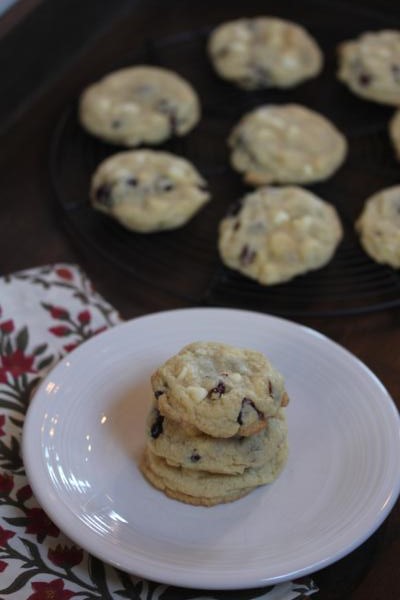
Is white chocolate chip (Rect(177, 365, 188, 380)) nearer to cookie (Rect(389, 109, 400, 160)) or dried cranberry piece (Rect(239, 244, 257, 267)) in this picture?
dried cranberry piece (Rect(239, 244, 257, 267))

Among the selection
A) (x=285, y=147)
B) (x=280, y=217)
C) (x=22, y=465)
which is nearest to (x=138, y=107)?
(x=285, y=147)

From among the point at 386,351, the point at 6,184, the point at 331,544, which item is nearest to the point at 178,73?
the point at 6,184

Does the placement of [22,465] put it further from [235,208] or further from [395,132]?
[395,132]

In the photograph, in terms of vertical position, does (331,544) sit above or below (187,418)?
below

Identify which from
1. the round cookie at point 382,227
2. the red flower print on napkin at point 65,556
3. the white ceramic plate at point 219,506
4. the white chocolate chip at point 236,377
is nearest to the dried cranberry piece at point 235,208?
the round cookie at point 382,227

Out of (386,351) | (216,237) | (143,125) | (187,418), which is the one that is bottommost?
(386,351)

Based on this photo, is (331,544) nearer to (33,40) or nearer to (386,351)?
(386,351)

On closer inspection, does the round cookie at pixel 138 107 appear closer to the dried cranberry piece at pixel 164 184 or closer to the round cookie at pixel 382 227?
the dried cranberry piece at pixel 164 184
